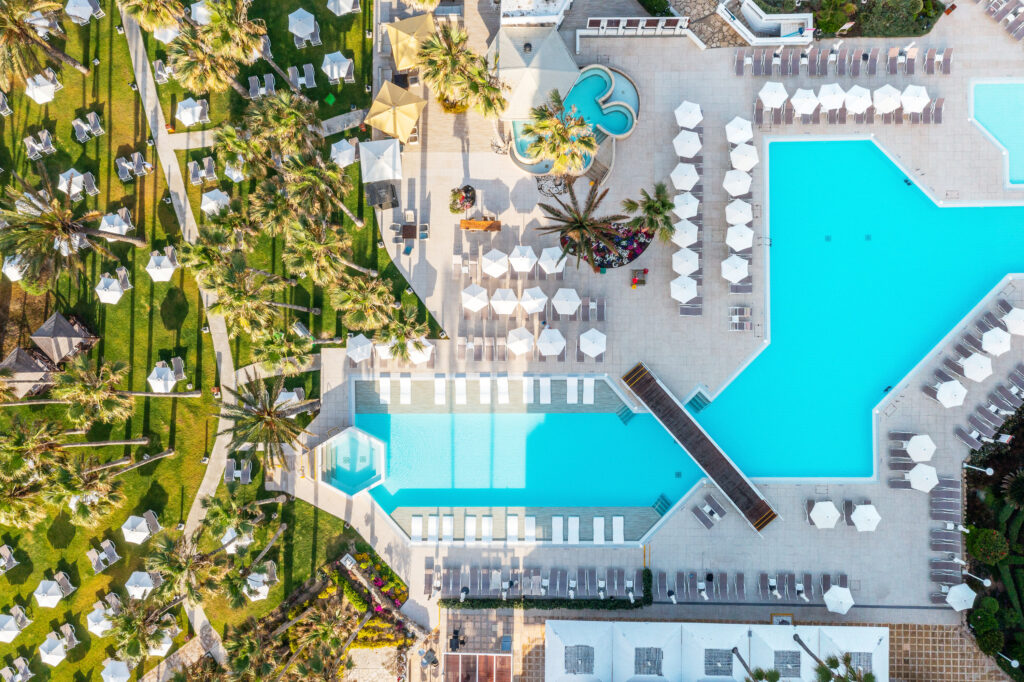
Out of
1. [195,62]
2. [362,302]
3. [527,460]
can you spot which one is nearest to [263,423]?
[362,302]

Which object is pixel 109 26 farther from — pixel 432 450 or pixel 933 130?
pixel 933 130

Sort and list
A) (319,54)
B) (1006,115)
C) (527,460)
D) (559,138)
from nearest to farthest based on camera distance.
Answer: (559,138) < (1006,115) < (527,460) < (319,54)

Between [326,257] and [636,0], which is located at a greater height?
[636,0]

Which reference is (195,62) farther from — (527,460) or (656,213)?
(527,460)

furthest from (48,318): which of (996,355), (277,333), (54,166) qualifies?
(996,355)

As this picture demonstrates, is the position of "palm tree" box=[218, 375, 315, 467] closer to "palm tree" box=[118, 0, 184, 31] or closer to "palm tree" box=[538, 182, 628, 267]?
"palm tree" box=[538, 182, 628, 267]

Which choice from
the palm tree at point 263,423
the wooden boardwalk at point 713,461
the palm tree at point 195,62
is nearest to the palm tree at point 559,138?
the wooden boardwalk at point 713,461
